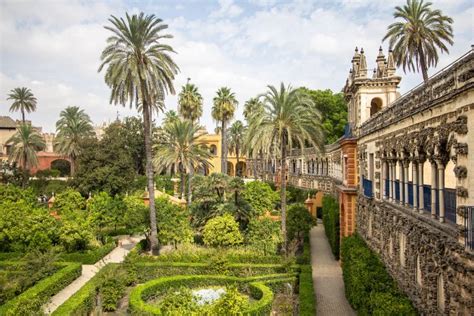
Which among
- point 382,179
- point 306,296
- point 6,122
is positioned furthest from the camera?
point 6,122

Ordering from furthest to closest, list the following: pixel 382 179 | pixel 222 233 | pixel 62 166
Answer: pixel 62 166 → pixel 222 233 → pixel 382 179

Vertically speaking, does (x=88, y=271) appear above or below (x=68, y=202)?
below

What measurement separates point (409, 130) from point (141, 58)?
68.2 ft

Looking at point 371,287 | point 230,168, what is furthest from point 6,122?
point 371,287

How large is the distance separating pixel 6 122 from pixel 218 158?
4514 centimetres

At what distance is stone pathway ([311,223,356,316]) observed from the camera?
20.0 m

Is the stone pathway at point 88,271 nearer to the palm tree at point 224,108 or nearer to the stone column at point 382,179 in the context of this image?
the stone column at point 382,179

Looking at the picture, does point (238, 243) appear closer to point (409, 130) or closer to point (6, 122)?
point (409, 130)

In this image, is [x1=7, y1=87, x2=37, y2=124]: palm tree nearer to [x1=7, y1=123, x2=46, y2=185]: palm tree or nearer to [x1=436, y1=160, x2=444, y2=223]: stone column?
[x1=7, y1=123, x2=46, y2=185]: palm tree

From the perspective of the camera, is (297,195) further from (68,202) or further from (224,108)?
(68,202)

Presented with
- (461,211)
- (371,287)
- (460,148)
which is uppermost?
(460,148)

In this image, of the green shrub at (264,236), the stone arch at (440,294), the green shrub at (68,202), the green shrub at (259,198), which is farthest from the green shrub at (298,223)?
the green shrub at (68,202)

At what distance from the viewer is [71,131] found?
192 ft

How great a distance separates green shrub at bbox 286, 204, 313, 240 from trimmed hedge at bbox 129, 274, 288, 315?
8300 mm
